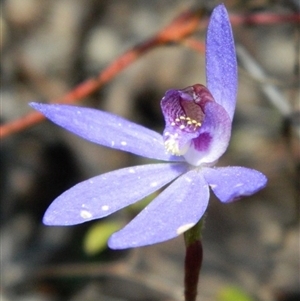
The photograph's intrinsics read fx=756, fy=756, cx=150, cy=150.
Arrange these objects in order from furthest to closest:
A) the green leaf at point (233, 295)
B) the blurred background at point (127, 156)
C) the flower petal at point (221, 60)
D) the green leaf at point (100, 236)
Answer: the blurred background at point (127, 156), the green leaf at point (100, 236), the green leaf at point (233, 295), the flower petal at point (221, 60)

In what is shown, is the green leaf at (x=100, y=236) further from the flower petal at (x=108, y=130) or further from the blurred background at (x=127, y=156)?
the flower petal at (x=108, y=130)

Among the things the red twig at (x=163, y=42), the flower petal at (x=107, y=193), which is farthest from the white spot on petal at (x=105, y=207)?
the red twig at (x=163, y=42)

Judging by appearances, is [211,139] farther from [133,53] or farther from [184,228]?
[133,53]

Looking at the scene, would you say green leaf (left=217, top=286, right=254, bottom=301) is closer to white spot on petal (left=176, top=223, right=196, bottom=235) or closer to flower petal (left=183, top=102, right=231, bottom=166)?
flower petal (left=183, top=102, right=231, bottom=166)

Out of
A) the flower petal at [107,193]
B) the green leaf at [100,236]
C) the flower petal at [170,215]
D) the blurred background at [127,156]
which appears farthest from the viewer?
the blurred background at [127,156]

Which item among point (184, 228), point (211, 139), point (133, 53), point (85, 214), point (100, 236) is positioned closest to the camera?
point (184, 228)

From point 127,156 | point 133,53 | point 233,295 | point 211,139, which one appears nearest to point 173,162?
point 211,139

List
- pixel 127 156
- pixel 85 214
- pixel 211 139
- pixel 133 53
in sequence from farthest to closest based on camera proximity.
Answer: pixel 127 156 → pixel 133 53 → pixel 211 139 → pixel 85 214

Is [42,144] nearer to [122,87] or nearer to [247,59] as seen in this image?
[122,87]
